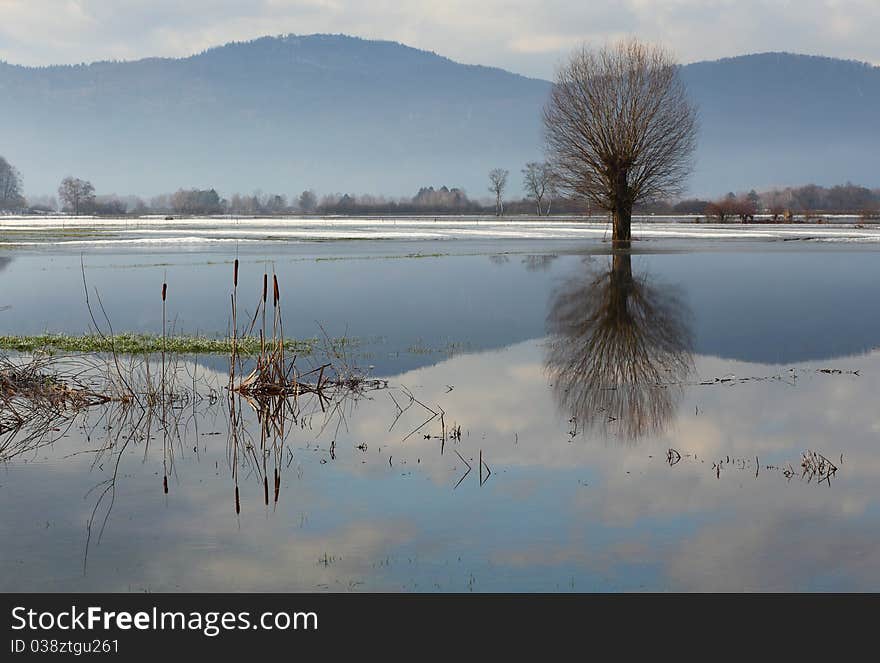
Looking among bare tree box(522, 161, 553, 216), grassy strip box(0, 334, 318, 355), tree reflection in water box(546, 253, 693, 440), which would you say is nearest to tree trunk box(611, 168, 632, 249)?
tree reflection in water box(546, 253, 693, 440)

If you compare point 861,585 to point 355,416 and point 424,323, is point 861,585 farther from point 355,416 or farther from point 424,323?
point 424,323

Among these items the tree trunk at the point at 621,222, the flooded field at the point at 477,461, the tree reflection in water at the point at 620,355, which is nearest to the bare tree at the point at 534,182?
the tree trunk at the point at 621,222

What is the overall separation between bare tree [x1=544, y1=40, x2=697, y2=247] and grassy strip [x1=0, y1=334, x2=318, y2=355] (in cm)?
3915

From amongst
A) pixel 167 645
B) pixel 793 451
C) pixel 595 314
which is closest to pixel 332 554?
pixel 167 645

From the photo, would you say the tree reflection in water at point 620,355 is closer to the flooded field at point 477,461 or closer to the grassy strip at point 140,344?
the flooded field at point 477,461

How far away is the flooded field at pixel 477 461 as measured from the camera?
7902mm

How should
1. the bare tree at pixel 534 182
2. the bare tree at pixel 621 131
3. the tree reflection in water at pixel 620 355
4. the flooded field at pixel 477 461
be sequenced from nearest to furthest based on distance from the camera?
the flooded field at pixel 477 461, the tree reflection in water at pixel 620 355, the bare tree at pixel 621 131, the bare tree at pixel 534 182

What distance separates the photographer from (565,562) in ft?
26.0

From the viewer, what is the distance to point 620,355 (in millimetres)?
17641

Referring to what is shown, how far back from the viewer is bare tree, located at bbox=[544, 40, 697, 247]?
55.2 meters

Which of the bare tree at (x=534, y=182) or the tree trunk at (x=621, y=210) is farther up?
the bare tree at (x=534, y=182)

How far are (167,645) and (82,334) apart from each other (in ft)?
46.8

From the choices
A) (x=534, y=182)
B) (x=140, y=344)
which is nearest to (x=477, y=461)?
(x=140, y=344)

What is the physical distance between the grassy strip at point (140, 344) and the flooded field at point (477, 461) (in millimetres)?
575
